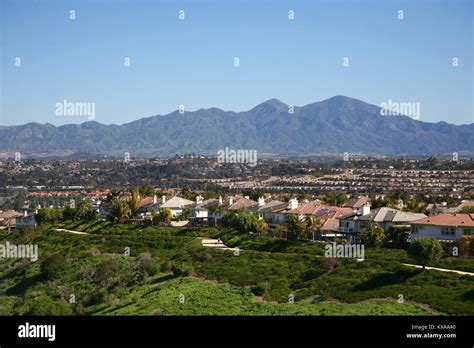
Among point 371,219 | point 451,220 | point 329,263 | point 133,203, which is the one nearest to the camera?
point 329,263

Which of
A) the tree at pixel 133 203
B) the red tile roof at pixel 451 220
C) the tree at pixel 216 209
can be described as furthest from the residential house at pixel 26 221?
the red tile roof at pixel 451 220

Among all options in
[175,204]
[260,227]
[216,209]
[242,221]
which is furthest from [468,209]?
[175,204]

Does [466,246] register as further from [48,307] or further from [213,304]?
[48,307]

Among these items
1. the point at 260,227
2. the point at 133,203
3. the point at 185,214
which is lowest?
the point at 185,214

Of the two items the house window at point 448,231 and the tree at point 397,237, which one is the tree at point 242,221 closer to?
the tree at point 397,237

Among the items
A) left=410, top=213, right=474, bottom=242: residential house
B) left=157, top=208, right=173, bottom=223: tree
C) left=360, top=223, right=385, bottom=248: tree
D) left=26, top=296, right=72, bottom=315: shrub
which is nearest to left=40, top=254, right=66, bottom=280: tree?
left=26, top=296, right=72, bottom=315: shrub
